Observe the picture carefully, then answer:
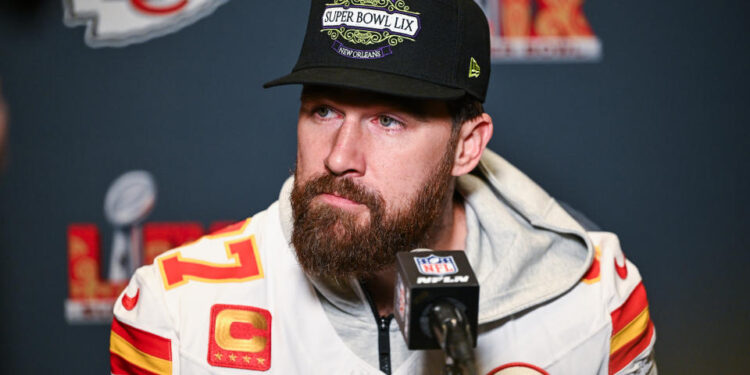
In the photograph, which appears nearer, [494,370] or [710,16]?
[494,370]

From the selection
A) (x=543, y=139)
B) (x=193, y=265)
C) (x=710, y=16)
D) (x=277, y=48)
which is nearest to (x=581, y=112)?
(x=543, y=139)

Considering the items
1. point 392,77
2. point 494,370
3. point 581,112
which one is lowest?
point 494,370

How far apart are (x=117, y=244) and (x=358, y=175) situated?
1.26 metres

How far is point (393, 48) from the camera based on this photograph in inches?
44.6

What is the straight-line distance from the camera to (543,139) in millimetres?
2150

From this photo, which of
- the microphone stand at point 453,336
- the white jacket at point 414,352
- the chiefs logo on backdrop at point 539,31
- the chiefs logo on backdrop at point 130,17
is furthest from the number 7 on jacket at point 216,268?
the chiefs logo on backdrop at point 539,31

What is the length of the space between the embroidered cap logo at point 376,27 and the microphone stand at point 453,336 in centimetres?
51

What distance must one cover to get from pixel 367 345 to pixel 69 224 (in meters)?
1.23

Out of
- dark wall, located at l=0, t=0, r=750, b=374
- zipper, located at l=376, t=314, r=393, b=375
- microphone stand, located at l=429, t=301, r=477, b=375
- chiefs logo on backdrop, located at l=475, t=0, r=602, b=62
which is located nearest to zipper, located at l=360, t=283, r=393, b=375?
zipper, located at l=376, t=314, r=393, b=375

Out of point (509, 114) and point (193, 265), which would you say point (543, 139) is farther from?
point (193, 265)

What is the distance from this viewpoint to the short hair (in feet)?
4.09

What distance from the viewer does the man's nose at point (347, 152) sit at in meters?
1.10

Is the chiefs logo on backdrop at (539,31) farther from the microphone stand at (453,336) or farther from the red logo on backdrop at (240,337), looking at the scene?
the microphone stand at (453,336)

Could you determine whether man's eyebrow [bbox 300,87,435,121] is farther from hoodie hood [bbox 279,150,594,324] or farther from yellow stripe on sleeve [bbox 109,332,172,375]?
yellow stripe on sleeve [bbox 109,332,172,375]
